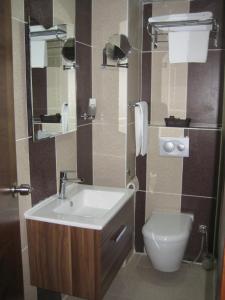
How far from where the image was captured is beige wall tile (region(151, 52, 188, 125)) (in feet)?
9.29

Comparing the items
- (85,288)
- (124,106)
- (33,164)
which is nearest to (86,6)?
(124,106)

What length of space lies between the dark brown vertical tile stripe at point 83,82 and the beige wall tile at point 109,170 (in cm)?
9

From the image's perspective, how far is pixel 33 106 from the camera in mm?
1816

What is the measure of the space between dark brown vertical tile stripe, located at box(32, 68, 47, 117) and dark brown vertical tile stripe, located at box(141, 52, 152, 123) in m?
1.21

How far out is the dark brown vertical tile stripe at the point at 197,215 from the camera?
9.33ft

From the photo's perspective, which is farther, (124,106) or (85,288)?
(124,106)

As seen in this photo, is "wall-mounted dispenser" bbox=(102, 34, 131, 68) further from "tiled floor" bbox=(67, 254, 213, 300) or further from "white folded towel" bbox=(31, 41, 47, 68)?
"tiled floor" bbox=(67, 254, 213, 300)

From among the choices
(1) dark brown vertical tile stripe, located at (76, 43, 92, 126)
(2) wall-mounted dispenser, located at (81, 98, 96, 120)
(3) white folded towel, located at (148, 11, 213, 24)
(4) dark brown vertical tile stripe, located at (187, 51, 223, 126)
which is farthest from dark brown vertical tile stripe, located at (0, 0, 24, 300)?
(4) dark brown vertical tile stripe, located at (187, 51, 223, 126)

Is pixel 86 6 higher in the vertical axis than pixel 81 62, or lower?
higher

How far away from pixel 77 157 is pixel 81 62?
0.70 m

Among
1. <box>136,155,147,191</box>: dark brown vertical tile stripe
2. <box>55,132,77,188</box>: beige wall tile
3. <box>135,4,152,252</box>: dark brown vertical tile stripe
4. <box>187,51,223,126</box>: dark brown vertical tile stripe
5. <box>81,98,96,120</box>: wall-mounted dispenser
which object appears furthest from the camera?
<box>136,155,147,191</box>: dark brown vertical tile stripe

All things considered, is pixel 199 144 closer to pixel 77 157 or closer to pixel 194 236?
pixel 194 236

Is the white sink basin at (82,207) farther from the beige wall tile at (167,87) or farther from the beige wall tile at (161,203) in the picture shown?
the beige wall tile at (167,87)

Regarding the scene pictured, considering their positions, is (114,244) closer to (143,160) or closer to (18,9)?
(143,160)
